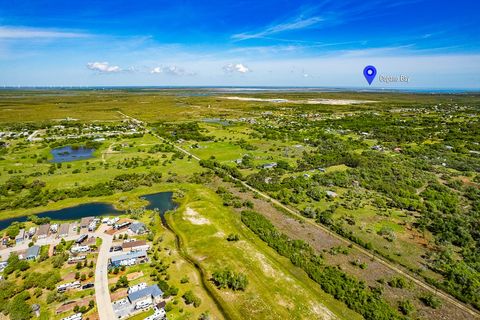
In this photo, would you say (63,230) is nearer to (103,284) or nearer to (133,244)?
(133,244)

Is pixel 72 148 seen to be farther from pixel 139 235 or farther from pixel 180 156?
pixel 139 235

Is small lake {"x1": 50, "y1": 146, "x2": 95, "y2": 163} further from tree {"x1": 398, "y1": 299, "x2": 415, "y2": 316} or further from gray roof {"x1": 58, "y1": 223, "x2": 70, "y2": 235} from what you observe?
tree {"x1": 398, "y1": 299, "x2": 415, "y2": 316}

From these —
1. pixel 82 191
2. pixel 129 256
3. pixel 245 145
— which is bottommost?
pixel 82 191

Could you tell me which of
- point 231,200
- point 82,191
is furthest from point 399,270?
point 82,191

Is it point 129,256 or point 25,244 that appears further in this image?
point 25,244

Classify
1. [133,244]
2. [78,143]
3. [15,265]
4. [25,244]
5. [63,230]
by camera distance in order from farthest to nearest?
1. [78,143]
2. [63,230]
3. [25,244]
4. [133,244]
5. [15,265]

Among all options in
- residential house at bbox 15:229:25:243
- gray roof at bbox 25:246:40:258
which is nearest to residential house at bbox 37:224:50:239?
residential house at bbox 15:229:25:243

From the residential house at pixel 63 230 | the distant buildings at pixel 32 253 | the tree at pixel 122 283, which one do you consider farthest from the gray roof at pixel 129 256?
the residential house at pixel 63 230
